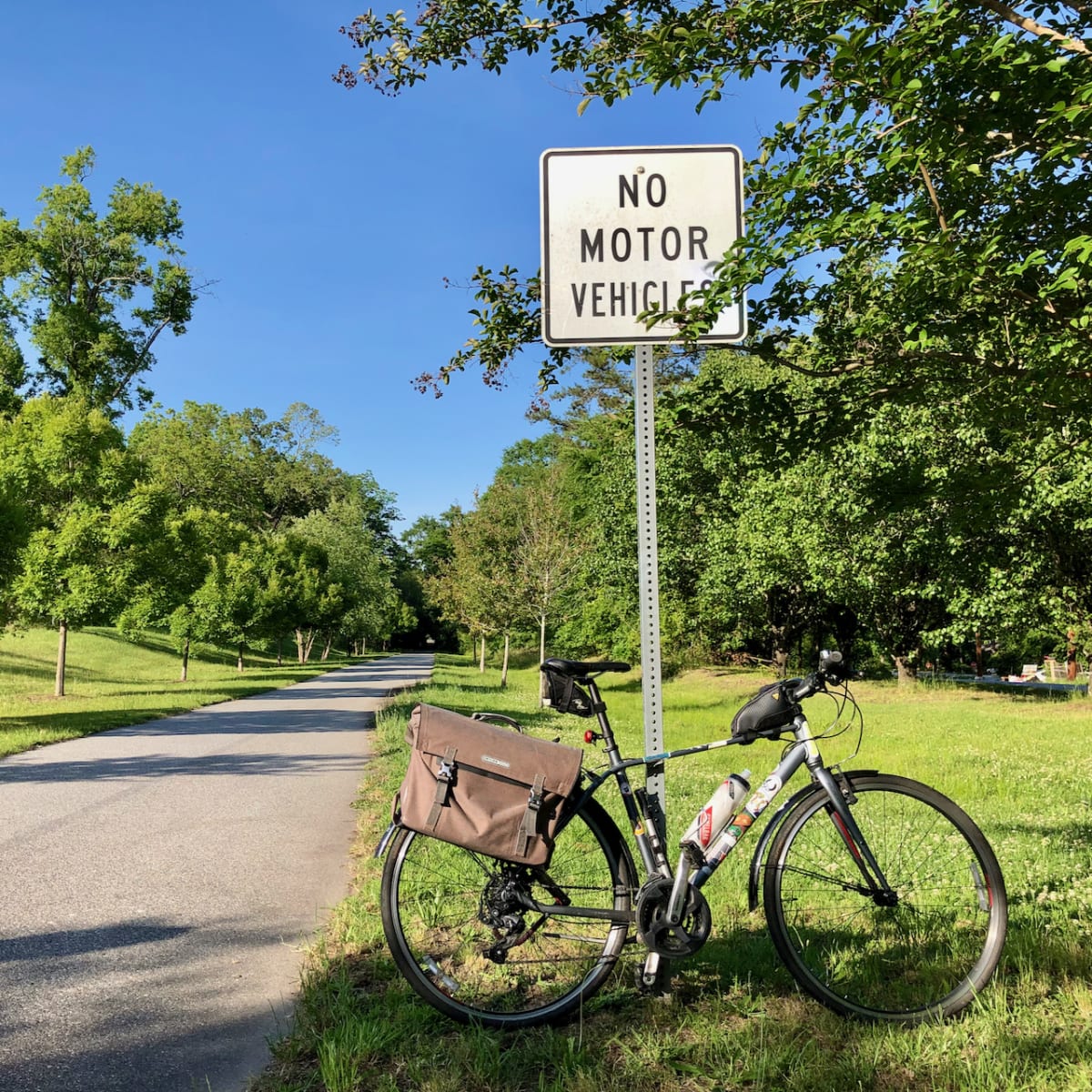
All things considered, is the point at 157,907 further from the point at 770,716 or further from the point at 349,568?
the point at 349,568

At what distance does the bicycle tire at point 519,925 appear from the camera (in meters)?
2.88

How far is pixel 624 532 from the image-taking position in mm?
31375

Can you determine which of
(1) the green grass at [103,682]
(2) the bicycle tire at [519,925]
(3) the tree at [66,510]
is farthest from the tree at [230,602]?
(2) the bicycle tire at [519,925]

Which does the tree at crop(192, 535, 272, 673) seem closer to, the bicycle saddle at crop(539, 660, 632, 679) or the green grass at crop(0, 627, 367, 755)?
the green grass at crop(0, 627, 367, 755)

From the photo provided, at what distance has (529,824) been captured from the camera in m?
2.75

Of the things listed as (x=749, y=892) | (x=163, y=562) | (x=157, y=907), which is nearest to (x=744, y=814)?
(x=749, y=892)

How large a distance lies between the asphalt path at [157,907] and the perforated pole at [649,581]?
1625mm

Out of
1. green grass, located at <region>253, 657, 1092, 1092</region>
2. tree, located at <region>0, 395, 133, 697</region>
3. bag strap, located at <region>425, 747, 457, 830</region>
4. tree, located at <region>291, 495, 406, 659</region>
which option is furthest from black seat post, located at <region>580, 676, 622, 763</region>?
tree, located at <region>291, 495, 406, 659</region>

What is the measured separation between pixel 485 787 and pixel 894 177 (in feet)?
11.5

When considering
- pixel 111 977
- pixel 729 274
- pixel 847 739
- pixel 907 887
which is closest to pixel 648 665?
pixel 907 887

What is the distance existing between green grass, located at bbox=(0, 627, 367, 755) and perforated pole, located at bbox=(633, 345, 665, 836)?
30.3 ft

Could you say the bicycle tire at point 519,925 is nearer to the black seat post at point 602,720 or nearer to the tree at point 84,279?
the black seat post at point 602,720

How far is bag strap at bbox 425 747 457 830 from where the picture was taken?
9.07ft

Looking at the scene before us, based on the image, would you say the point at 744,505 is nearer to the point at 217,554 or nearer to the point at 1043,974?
the point at 217,554
